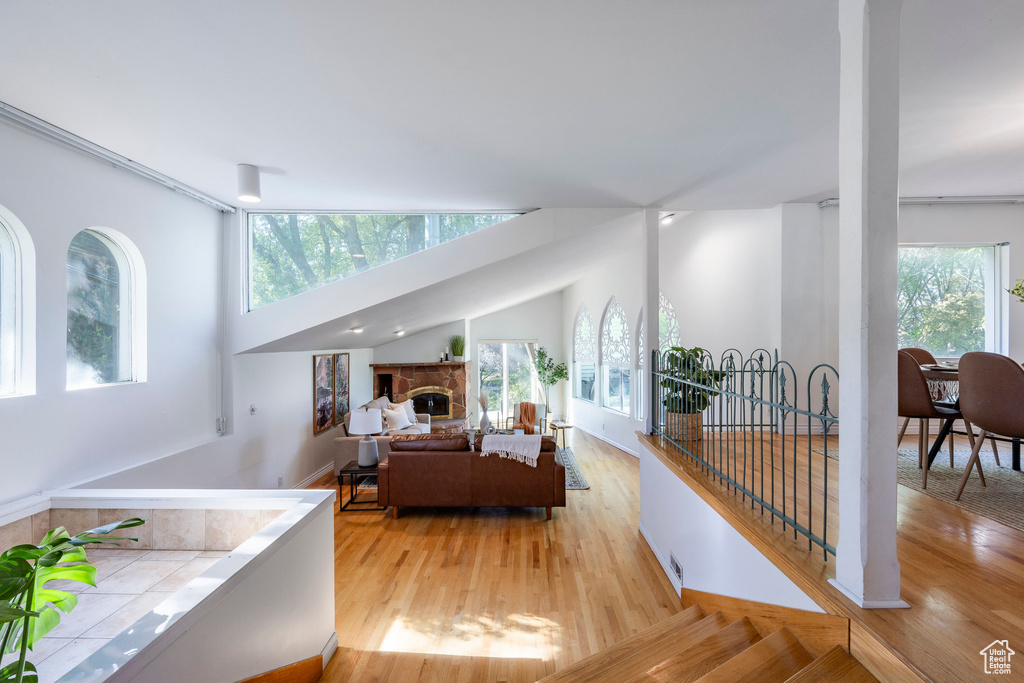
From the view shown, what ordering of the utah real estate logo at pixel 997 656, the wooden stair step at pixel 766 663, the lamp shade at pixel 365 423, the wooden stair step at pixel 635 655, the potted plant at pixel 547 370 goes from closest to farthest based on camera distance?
the utah real estate logo at pixel 997 656
the wooden stair step at pixel 766 663
the wooden stair step at pixel 635 655
the lamp shade at pixel 365 423
the potted plant at pixel 547 370

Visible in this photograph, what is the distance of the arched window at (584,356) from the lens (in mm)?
8727

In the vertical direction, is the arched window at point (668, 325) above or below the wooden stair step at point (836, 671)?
above

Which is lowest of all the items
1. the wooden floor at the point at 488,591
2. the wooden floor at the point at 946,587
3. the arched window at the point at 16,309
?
the wooden floor at the point at 488,591

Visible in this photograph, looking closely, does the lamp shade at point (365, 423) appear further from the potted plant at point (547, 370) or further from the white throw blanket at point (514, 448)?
the potted plant at point (547, 370)

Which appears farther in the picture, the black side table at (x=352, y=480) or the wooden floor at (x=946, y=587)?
the black side table at (x=352, y=480)

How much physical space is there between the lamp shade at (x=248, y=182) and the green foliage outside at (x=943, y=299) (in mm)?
6121

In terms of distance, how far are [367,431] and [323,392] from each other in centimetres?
167

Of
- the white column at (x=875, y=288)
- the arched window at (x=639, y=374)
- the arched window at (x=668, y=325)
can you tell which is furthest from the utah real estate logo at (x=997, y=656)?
the arched window at (x=639, y=374)

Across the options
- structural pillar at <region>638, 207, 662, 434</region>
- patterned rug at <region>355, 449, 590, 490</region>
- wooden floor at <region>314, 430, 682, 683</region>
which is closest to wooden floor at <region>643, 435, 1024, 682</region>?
wooden floor at <region>314, 430, 682, 683</region>

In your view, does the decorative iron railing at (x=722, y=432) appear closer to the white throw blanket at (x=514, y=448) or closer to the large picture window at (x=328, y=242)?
the white throw blanket at (x=514, y=448)

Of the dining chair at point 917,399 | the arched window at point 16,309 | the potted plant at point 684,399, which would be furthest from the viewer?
the potted plant at point 684,399

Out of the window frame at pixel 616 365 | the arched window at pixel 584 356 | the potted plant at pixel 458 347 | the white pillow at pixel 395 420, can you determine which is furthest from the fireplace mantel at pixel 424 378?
the window frame at pixel 616 365

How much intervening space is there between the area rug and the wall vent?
2.10 meters

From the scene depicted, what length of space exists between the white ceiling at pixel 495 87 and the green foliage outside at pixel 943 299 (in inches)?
61.1
